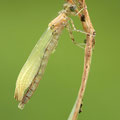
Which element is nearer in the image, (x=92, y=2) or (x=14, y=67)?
(x=14, y=67)

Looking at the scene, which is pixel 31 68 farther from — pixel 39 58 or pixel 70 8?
pixel 70 8

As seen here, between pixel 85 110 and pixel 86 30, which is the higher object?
pixel 86 30

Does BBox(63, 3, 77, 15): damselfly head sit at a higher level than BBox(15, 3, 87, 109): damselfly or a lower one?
higher

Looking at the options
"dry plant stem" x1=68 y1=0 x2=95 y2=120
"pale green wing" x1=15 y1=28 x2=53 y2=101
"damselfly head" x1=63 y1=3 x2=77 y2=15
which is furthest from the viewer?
"damselfly head" x1=63 y1=3 x2=77 y2=15

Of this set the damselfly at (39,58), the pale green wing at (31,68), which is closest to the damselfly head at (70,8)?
the damselfly at (39,58)

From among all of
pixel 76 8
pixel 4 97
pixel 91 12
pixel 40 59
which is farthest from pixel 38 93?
pixel 76 8

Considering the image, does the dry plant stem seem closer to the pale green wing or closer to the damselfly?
the damselfly

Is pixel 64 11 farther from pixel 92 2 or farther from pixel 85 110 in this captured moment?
pixel 92 2

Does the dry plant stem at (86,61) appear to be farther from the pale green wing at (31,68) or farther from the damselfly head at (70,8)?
the pale green wing at (31,68)

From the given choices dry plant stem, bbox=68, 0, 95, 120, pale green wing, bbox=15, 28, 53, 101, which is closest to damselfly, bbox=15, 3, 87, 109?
pale green wing, bbox=15, 28, 53, 101
